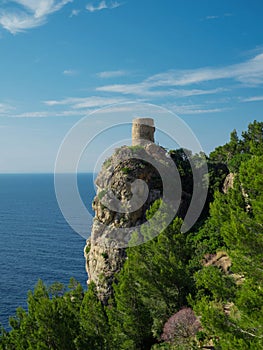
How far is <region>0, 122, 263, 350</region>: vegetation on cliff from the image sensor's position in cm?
1420

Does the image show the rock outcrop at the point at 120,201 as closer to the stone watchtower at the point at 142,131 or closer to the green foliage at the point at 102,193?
the green foliage at the point at 102,193

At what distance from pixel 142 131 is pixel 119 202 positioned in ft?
33.1

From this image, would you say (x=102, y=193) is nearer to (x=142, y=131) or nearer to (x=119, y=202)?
(x=119, y=202)

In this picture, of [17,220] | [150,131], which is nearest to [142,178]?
[150,131]

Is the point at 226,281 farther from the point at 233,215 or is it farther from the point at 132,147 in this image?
the point at 132,147

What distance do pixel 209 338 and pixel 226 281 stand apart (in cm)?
698

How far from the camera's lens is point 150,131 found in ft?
154

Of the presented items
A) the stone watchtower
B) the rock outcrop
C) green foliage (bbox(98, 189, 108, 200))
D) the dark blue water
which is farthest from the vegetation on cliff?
the dark blue water

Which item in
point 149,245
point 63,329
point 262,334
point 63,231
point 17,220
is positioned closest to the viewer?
point 262,334

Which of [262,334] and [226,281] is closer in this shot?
[262,334]

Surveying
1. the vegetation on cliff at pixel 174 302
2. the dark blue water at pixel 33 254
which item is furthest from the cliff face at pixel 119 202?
the dark blue water at pixel 33 254

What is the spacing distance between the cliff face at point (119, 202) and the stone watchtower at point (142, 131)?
60.3 inches

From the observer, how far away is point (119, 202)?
42.9 m

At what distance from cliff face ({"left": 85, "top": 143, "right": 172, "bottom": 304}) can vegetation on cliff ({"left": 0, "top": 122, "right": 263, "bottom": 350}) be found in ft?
34.4
